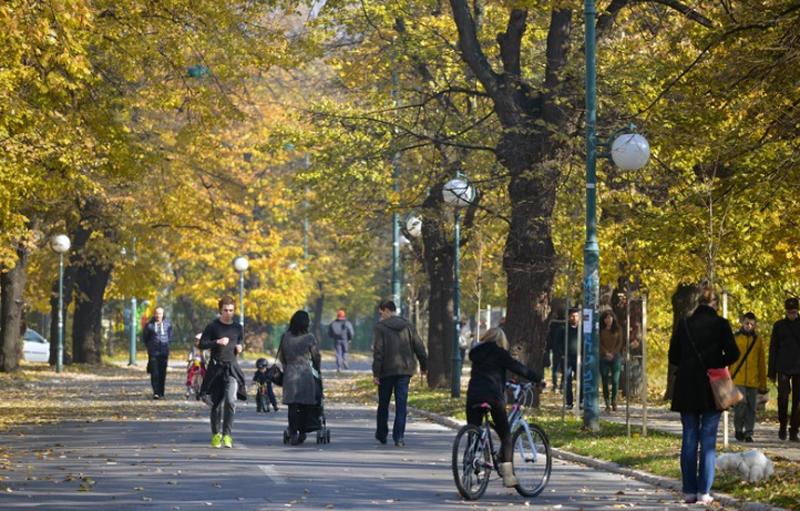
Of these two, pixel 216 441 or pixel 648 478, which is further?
pixel 216 441

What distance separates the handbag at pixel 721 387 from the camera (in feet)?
48.2

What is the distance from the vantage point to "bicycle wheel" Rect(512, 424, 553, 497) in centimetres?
1538

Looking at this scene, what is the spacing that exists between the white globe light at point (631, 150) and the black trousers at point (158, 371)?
47.9 feet

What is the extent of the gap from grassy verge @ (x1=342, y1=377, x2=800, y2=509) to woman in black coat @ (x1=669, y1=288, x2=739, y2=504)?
47 centimetres

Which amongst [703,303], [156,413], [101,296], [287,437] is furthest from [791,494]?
[101,296]

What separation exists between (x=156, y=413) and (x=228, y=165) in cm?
3928

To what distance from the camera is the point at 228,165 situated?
68625 mm

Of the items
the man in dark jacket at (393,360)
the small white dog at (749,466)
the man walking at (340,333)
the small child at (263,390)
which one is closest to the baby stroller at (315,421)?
the man in dark jacket at (393,360)

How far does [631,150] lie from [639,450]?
13.6 feet

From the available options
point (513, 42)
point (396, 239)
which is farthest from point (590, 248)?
point (396, 239)

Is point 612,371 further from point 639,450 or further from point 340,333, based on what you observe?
point 340,333

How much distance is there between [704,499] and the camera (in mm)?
14828

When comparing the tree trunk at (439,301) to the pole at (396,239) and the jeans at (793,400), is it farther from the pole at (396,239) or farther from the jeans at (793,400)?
the jeans at (793,400)

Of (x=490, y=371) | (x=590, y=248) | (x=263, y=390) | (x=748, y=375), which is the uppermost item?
(x=590, y=248)
